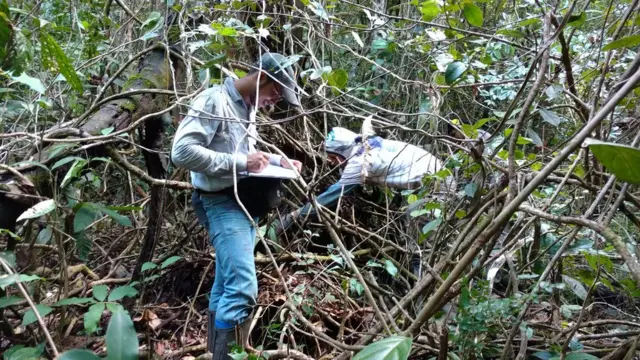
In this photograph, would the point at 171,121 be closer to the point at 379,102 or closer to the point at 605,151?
the point at 379,102

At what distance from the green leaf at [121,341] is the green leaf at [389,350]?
0.63 metres

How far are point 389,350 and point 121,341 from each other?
70cm

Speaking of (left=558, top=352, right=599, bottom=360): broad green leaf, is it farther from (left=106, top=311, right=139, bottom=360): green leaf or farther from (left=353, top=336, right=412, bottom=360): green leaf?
(left=106, top=311, right=139, bottom=360): green leaf

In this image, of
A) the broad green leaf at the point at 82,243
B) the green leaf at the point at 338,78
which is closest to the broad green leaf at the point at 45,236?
the broad green leaf at the point at 82,243

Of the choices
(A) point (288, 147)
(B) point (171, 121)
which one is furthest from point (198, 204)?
(A) point (288, 147)

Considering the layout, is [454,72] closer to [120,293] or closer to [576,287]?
[576,287]

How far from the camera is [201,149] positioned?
2.15 metres

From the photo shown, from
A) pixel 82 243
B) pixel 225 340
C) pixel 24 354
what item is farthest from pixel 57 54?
pixel 225 340

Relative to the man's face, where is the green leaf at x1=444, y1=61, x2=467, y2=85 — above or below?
above

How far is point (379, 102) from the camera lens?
400 cm

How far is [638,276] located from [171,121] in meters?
2.99

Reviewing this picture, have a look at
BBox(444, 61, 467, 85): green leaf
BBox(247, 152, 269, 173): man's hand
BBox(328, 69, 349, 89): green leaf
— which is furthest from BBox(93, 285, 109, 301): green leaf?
BBox(444, 61, 467, 85): green leaf

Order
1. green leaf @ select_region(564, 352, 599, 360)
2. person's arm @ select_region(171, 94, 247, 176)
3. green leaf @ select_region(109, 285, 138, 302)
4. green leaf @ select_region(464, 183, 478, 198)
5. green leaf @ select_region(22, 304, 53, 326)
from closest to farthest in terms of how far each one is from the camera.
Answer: green leaf @ select_region(564, 352, 599, 360), green leaf @ select_region(464, 183, 478, 198), green leaf @ select_region(22, 304, 53, 326), green leaf @ select_region(109, 285, 138, 302), person's arm @ select_region(171, 94, 247, 176)

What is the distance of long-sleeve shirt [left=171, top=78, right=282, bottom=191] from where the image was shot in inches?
84.6
